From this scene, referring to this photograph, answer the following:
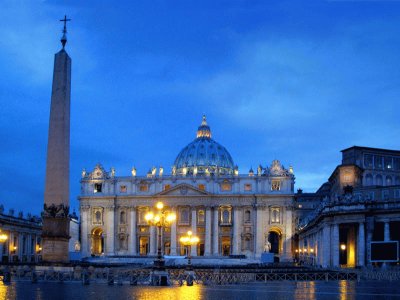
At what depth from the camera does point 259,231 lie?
4126 inches

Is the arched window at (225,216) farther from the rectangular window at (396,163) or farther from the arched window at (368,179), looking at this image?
the rectangular window at (396,163)

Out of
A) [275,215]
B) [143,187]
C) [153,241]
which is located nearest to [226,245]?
[275,215]

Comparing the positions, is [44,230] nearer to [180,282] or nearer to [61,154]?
[61,154]

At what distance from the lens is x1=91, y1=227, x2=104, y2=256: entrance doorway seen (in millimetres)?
110000

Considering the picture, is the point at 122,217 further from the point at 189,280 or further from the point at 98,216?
the point at 189,280

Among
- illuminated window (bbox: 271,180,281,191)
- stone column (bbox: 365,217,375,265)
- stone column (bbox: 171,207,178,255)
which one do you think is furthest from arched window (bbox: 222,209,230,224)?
stone column (bbox: 365,217,375,265)

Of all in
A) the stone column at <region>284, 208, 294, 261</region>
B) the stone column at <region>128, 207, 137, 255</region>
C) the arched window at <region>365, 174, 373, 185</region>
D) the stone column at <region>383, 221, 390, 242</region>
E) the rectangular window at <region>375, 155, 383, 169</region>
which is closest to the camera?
the stone column at <region>383, 221, 390, 242</region>

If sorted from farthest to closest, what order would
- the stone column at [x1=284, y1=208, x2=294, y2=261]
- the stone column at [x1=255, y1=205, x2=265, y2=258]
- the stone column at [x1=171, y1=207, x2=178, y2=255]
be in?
Answer: the stone column at [x1=171, y1=207, x2=178, y2=255] → the stone column at [x1=255, y1=205, x2=265, y2=258] → the stone column at [x1=284, y1=208, x2=294, y2=261]

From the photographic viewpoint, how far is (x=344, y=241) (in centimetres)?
7150

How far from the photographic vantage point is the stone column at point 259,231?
104438mm

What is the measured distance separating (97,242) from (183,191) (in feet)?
59.5

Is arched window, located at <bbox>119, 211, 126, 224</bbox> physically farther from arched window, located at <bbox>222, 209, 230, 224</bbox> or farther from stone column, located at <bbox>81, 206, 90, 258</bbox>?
arched window, located at <bbox>222, 209, 230, 224</bbox>

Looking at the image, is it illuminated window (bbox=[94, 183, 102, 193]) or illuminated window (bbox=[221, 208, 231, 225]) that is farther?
illuminated window (bbox=[94, 183, 102, 193])

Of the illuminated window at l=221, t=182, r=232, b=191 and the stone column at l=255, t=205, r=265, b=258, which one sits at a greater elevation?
the illuminated window at l=221, t=182, r=232, b=191
